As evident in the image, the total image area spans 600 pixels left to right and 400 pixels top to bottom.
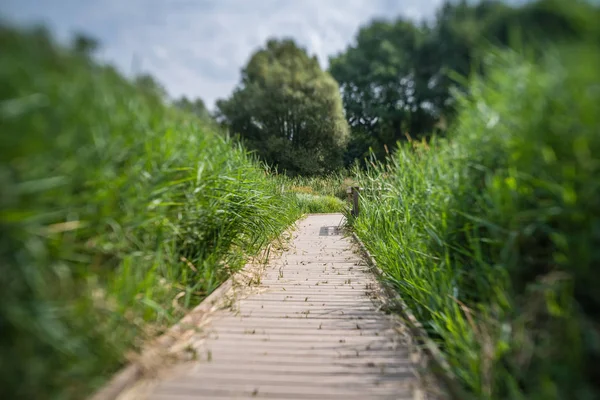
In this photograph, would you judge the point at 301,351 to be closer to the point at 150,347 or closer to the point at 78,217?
the point at 150,347

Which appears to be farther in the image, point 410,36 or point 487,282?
point 410,36

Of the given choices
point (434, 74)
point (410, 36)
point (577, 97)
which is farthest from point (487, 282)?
point (410, 36)

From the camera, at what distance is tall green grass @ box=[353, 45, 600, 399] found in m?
1.47

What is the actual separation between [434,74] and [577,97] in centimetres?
2954

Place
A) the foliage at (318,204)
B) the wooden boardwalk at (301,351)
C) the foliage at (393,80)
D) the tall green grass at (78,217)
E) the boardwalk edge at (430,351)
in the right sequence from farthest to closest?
the foliage at (393,80), the foliage at (318,204), the wooden boardwalk at (301,351), the boardwalk edge at (430,351), the tall green grass at (78,217)

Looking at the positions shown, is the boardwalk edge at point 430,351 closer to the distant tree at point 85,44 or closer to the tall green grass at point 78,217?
the tall green grass at point 78,217

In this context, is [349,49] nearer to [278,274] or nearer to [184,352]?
[278,274]

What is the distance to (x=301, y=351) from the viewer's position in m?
2.49

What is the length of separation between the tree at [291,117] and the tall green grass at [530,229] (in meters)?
20.5

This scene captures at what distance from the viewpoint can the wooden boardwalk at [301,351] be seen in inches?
78.1

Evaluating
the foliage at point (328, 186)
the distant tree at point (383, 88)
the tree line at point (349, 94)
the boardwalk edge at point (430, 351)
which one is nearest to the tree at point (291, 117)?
the tree line at point (349, 94)

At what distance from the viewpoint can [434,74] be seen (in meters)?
28.5

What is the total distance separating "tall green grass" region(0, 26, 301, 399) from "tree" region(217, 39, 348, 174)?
2045 centimetres

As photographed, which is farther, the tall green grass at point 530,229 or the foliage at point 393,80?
the foliage at point 393,80
